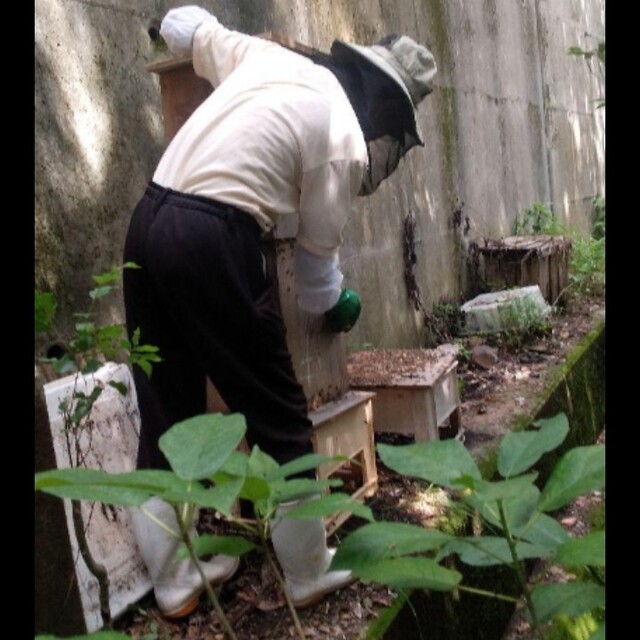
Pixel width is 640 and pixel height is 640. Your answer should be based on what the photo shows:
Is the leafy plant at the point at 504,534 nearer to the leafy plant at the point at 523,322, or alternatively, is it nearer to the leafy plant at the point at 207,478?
the leafy plant at the point at 207,478

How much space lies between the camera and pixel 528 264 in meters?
7.00

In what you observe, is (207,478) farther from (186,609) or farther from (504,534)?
(186,609)

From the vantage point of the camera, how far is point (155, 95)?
339 cm

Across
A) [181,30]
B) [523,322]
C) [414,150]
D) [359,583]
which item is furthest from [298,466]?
[523,322]

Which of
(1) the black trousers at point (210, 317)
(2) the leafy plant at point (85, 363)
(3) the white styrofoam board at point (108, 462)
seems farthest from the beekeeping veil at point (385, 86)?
(3) the white styrofoam board at point (108, 462)

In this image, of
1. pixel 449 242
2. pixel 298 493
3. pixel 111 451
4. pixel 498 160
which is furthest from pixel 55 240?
pixel 498 160

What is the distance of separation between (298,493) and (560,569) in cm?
320

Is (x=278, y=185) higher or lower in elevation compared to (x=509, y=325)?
higher

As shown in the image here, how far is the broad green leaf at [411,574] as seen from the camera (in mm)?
815

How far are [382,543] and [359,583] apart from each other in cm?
202

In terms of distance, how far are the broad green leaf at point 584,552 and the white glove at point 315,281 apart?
223cm

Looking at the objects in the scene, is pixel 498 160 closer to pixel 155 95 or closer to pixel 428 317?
pixel 428 317

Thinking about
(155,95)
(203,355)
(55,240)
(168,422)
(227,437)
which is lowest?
(168,422)

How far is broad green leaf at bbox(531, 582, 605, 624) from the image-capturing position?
2.73 feet
